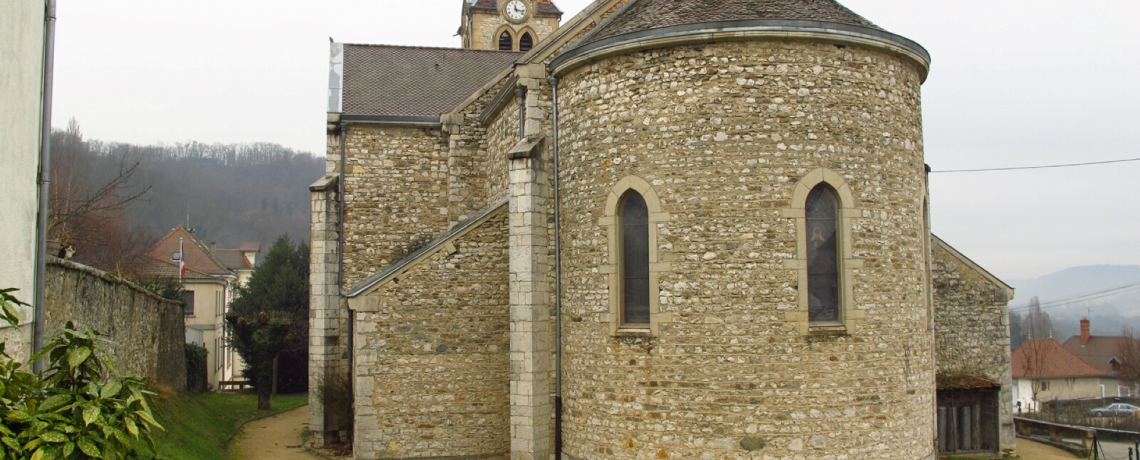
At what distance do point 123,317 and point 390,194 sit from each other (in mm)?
5446

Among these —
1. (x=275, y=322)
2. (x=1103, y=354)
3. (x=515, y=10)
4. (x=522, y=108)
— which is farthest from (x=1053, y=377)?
(x=522, y=108)

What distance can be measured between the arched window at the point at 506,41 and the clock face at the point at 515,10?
2.18 ft

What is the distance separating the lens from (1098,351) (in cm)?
6662

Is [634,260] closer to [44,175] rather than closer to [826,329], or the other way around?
[826,329]

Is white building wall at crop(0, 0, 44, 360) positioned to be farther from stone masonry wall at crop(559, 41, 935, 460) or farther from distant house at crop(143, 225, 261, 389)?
distant house at crop(143, 225, 261, 389)

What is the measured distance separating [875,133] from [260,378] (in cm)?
1878

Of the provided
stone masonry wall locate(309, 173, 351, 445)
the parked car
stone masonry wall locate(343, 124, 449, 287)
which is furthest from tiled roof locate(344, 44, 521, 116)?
the parked car

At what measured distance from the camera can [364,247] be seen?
18.5 metres

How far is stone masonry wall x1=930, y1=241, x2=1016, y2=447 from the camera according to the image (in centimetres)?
1752

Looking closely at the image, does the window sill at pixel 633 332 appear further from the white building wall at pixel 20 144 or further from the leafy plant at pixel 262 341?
the leafy plant at pixel 262 341

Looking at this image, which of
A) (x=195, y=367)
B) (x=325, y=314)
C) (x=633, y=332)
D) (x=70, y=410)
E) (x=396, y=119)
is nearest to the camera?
(x=70, y=410)

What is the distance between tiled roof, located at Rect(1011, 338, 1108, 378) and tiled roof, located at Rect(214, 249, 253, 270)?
162 ft

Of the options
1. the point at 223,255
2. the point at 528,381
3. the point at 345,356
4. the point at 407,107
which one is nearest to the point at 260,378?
the point at 345,356

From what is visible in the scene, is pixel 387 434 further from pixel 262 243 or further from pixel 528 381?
pixel 262 243
